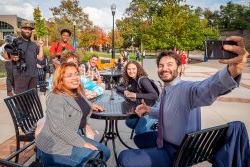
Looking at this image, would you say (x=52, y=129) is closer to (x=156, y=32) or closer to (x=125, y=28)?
(x=156, y=32)

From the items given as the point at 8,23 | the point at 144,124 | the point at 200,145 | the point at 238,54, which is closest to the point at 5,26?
the point at 8,23

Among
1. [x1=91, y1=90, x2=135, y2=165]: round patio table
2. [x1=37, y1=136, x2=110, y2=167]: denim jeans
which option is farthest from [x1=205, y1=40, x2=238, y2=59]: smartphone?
[x1=91, y1=90, x2=135, y2=165]: round patio table

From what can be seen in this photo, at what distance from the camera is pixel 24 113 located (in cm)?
402

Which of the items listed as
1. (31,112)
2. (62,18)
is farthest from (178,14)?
(31,112)

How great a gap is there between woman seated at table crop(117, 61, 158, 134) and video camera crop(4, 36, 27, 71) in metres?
1.87

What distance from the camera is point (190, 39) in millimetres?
39906

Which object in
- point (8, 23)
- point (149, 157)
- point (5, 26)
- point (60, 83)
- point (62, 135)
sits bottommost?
point (149, 157)

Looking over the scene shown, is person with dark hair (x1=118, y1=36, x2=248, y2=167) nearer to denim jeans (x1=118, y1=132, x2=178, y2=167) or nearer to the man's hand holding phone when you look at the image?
denim jeans (x1=118, y1=132, x2=178, y2=167)

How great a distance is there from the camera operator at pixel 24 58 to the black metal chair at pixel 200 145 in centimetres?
425

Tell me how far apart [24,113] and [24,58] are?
239 centimetres

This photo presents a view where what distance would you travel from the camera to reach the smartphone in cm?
209

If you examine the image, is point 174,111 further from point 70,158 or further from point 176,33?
point 176,33

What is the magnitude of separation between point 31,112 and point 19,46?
7.74 ft

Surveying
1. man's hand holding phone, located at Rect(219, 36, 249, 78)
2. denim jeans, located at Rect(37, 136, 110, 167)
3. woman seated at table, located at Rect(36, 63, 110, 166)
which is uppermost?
man's hand holding phone, located at Rect(219, 36, 249, 78)
